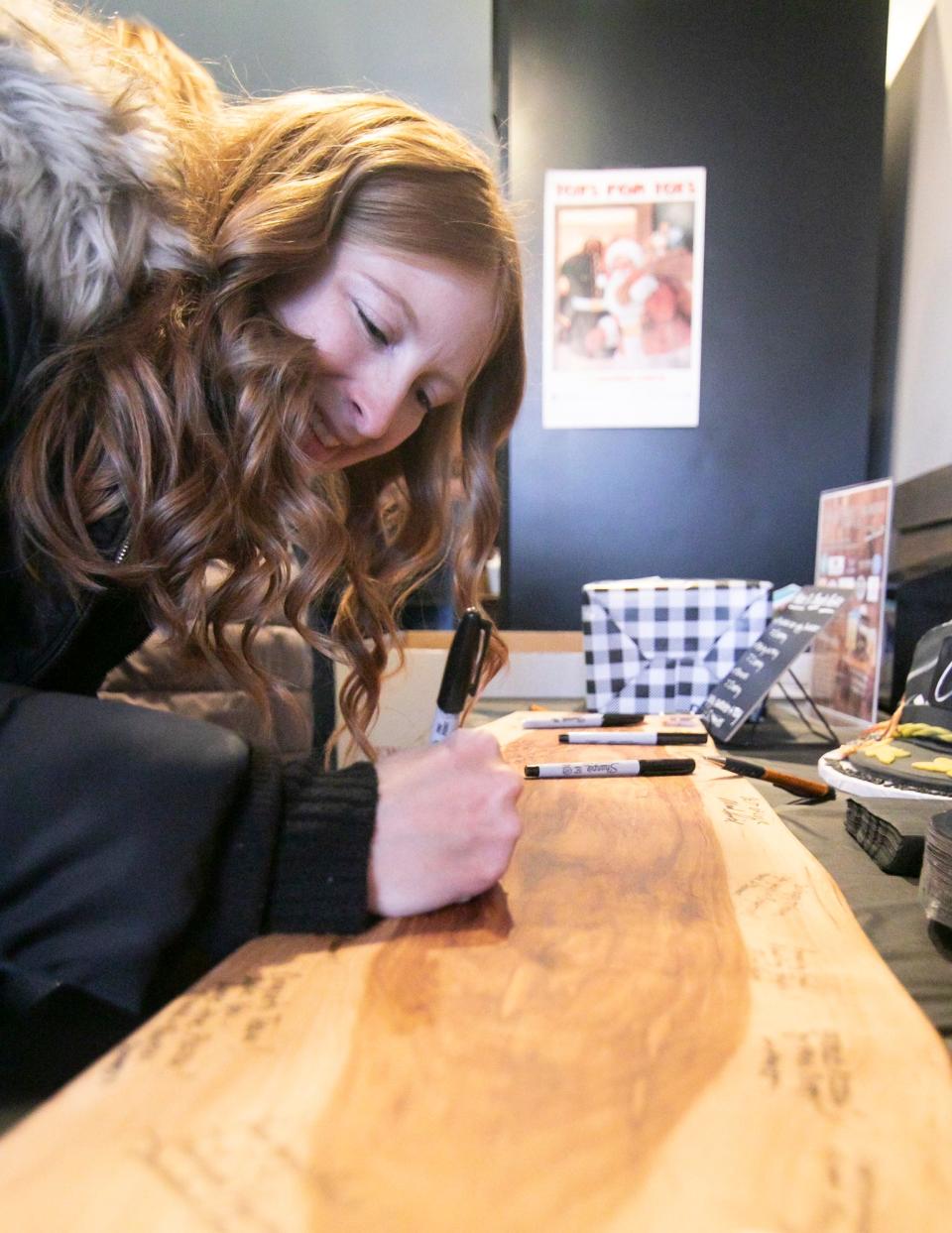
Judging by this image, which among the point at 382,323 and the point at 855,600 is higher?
the point at 382,323

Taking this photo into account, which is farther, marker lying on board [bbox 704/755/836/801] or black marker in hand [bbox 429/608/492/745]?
black marker in hand [bbox 429/608/492/745]

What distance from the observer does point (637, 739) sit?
34.7 inches

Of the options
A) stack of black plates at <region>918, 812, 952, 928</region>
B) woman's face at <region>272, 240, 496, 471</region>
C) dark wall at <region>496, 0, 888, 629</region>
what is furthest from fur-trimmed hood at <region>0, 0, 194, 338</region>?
dark wall at <region>496, 0, 888, 629</region>

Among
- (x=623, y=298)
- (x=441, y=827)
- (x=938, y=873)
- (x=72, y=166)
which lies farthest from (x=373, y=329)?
(x=623, y=298)

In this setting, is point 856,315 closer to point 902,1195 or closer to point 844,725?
point 844,725

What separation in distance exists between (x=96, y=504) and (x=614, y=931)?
452mm

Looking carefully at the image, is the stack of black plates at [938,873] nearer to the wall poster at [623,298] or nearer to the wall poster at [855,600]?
the wall poster at [855,600]

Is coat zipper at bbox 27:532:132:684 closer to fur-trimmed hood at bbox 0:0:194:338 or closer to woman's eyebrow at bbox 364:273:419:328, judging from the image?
fur-trimmed hood at bbox 0:0:194:338

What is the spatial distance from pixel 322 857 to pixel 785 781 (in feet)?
1.57

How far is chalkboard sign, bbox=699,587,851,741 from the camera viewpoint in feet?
3.17

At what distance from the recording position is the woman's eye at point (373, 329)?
0.69 meters

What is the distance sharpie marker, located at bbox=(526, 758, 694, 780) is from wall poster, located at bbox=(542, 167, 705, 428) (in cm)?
109

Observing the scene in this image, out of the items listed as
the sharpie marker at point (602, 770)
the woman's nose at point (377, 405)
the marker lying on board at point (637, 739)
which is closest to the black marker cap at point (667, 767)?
the sharpie marker at point (602, 770)

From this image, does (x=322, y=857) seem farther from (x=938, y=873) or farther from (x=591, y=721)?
(x=591, y=721)
